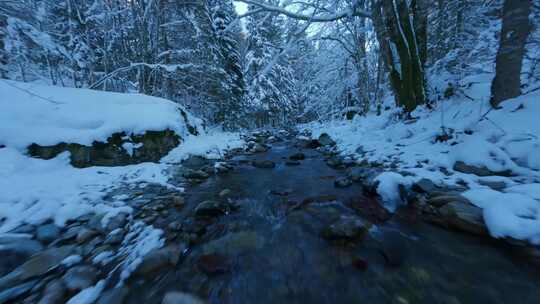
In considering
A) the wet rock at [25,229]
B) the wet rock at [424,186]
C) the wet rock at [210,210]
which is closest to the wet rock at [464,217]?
the wet rock at [424,186]

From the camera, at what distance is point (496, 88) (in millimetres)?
3316

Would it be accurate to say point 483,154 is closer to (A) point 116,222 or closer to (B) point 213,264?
(B) point 213,264

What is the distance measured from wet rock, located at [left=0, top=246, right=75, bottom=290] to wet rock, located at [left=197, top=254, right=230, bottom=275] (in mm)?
1323

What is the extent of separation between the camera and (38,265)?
188cm

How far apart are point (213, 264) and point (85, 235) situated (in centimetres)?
156

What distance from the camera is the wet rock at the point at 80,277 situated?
174cm

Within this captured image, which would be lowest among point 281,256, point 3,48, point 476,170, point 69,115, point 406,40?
point 281,256

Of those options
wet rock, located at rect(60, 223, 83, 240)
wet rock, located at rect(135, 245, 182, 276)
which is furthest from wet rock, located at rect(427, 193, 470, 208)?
wet rock, located at rect(60, 223, 83, 240)

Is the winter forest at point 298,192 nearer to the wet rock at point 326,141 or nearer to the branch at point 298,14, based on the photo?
the branch at point 298,14

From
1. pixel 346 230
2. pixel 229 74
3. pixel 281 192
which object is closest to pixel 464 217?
pixel 346 230

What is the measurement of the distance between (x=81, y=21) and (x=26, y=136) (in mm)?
7330

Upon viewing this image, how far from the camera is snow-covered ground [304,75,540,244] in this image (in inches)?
72.1

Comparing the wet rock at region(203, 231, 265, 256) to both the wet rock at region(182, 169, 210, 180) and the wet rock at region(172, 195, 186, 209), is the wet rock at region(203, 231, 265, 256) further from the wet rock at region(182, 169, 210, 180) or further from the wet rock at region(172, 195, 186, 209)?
the wet rock at region(182, 169, 210, 180)

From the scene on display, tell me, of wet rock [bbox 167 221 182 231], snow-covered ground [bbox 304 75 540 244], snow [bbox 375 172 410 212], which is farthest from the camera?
snow [bbox 375 172 410 212]
